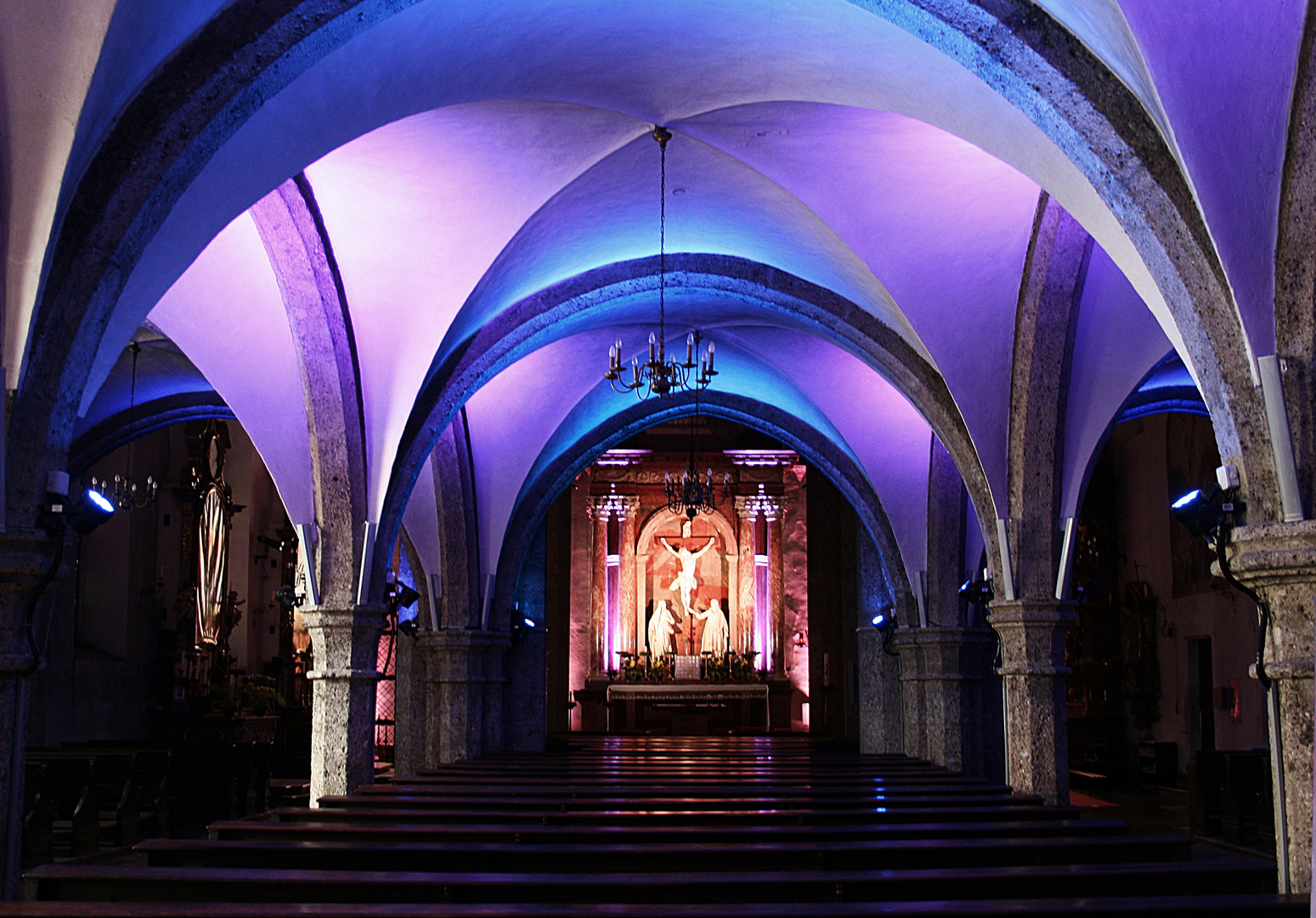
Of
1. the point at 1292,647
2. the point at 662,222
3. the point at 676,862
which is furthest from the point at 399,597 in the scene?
the point at 1292,647

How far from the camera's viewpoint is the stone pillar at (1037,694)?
8.86m

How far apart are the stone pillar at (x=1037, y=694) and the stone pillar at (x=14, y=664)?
6711mm

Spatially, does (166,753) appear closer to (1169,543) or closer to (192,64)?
(192,64)

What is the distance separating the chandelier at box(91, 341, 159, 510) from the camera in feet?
46.9

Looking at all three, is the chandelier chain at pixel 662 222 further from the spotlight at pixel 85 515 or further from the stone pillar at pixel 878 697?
the stone pillar at pixel 878 697

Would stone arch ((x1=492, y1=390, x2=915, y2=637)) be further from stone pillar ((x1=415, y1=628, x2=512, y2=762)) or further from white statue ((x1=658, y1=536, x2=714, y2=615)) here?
white statue ((x1=658, y1=536, x2=714, y2=615))

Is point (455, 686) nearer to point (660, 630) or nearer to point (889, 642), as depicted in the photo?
point (889, 642)

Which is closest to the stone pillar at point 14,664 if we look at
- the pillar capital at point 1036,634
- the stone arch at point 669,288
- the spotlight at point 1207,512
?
the spotlight at point 1207,512

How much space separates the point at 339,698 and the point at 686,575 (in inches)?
512

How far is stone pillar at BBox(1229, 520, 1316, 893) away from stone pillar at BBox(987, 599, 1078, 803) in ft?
13.3

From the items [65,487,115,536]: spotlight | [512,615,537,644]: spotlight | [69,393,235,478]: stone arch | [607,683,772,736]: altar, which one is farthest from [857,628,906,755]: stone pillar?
[65,487,115,536]: spotlight

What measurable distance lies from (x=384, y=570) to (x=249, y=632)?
11289 millimetres

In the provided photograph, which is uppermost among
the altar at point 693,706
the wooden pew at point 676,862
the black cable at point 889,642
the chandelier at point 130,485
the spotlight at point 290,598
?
the chandelier at point 130,485

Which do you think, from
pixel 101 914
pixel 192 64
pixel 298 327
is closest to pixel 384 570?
pixel 298 327
